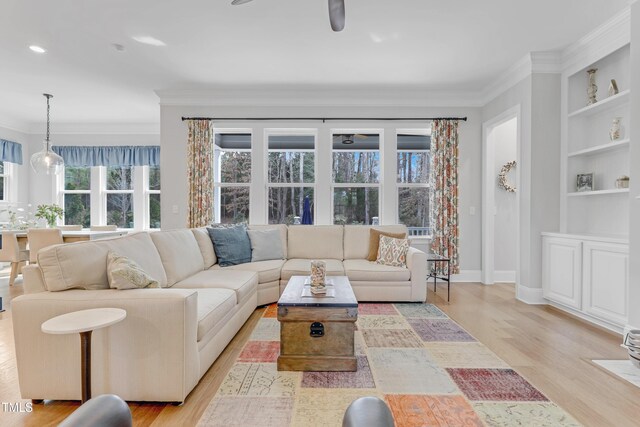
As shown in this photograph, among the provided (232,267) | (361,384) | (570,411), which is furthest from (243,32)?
(570,411)

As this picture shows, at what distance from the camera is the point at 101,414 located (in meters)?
0.76

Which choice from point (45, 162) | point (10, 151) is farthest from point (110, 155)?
point (45, 162)

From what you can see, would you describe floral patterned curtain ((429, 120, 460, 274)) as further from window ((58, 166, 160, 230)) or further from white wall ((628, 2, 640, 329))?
window ((58, 166, 160, 230))

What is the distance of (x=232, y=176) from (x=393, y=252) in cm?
290

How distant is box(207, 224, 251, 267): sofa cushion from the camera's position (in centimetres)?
402

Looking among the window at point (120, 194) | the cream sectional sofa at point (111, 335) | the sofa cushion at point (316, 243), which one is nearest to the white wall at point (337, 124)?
the sofa cushion at point (316, 243)

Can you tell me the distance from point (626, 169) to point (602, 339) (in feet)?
5.84

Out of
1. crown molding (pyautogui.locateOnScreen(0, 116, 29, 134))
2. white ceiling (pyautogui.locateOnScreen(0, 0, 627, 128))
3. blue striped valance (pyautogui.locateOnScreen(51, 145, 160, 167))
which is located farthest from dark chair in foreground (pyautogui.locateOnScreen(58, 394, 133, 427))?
crown molding (pyautogui.locateOnScreen(0, 116, 29, 134))

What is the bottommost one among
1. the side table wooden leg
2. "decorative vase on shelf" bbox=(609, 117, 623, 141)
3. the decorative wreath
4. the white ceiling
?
the side table wooden leg

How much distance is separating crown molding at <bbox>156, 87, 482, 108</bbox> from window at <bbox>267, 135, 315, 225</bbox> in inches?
23.1

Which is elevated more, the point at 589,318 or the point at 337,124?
the point at 337,124

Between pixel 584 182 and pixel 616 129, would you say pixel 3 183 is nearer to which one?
pixel 584 182

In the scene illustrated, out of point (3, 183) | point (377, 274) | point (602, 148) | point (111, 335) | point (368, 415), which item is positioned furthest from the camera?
point (3, 183)

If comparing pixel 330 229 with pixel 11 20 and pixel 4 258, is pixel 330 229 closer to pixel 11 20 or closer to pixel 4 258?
pixel 11 20
